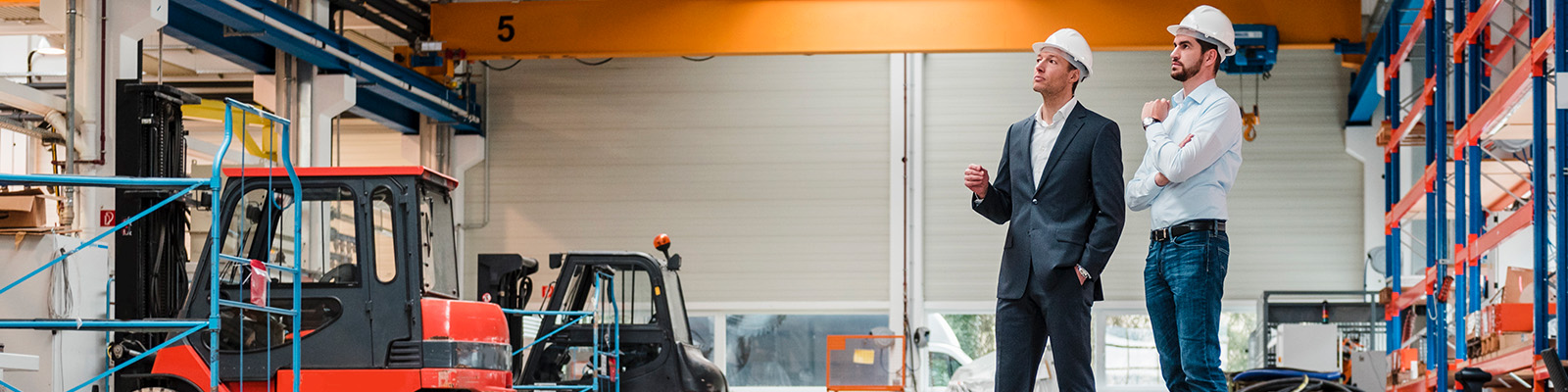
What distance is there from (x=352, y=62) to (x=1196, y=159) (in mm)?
10971

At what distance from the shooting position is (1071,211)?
4.43 meters

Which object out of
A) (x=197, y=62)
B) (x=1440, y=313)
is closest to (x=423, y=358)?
(x=1440, y=313)

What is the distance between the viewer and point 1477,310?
10242 millimetres

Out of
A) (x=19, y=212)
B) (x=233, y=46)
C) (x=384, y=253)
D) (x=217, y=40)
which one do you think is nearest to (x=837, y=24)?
(x=233, y=46)

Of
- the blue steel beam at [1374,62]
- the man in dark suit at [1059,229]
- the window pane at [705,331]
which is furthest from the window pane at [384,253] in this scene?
the window pane at [705,331]

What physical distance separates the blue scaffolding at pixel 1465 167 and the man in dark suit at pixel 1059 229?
485 cm

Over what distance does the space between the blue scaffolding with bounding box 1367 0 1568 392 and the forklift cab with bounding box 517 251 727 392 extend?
217 inches

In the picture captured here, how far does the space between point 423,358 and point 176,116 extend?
199cm

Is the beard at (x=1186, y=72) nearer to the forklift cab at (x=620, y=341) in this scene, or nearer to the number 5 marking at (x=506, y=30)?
the forklift cab at (x=620, y=341)

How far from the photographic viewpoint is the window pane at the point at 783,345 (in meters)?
18.2

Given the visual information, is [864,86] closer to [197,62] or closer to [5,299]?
[197,62]

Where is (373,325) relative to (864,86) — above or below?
below

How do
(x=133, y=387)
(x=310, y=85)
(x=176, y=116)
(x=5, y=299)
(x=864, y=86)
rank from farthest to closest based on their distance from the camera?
(x=864, y=86) → (x=310, y=85) → (x=176, y=116) → (x=133, y=387) → (x=5, y=299)

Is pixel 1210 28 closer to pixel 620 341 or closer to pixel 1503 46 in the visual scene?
pixel 620 341
